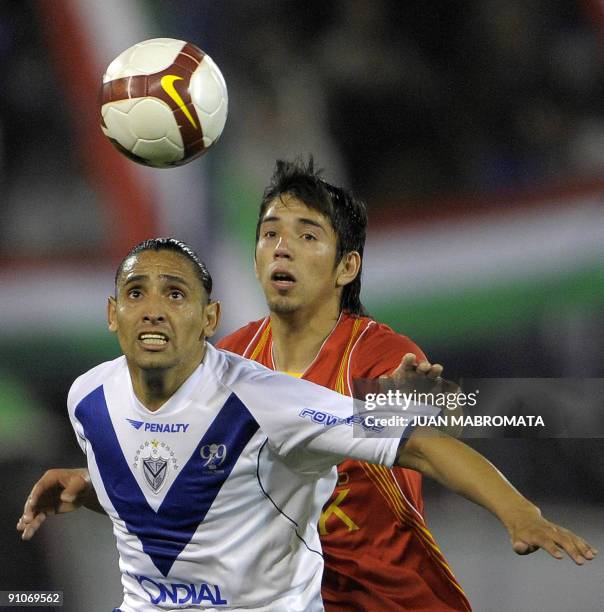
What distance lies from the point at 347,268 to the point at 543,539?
1853mm

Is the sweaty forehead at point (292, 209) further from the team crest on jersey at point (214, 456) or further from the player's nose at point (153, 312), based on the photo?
the team crest on jersey at point (214, 456)

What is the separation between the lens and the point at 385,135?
5.08 m

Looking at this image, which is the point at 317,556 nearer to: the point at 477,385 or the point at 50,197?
the point at 477,385

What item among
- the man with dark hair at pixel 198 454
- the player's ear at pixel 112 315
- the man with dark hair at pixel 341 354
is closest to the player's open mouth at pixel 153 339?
the man with dark hair at pixel 198 454

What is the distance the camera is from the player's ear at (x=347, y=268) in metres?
3.78

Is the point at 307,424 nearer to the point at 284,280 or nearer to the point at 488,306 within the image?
the point at 284,280

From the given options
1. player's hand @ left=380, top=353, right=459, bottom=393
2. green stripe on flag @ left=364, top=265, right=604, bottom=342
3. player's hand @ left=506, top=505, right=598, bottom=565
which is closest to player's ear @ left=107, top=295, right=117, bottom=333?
player's hand @ left=380, top=353, right=459, bottom=393

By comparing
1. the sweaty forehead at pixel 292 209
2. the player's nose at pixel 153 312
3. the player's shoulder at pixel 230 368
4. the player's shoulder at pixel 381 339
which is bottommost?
the player's shoulder at pixel 230 368

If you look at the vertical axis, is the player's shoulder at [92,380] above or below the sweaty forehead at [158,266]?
below

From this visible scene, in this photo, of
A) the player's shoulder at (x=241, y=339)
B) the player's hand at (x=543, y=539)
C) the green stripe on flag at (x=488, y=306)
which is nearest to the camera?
the player's hand at (x=543, y=539)

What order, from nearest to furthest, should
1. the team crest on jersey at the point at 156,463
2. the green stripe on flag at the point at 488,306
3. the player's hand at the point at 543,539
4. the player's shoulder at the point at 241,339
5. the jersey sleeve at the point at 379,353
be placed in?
the player's hand at the point at 543,539 → the team crest on jersey at the point at 156,463 → the jersey sleeve at the point at 379,353 → the player's shoulder at the point at 241,339 → the green stripe on flag at the point at 488,306

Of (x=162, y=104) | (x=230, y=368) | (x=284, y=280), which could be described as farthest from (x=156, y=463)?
(x=162, y=104)

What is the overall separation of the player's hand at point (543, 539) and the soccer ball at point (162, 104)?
79.2 inches

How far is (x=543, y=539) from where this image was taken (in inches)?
81.8
